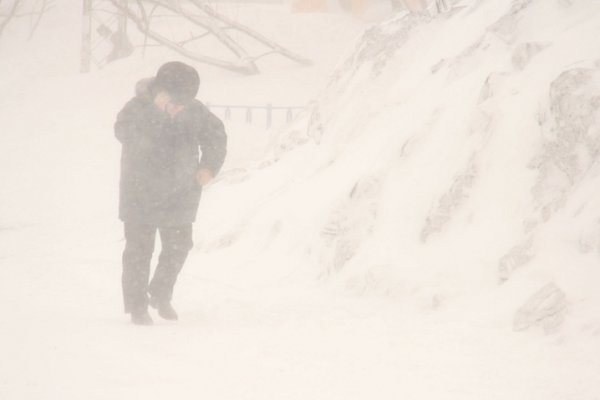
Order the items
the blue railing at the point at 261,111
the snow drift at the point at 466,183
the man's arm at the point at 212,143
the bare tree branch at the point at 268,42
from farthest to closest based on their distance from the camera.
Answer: the bare tree branch at the point at 268,42
the blue railing at the point at 261,111
the man's arm at the point at 212,143
the snow drift at the point at 466,183

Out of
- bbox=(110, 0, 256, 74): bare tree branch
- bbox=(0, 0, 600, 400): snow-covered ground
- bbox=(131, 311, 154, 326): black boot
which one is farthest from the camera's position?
bbox=(110, 0, 256, 74): bare tree branch

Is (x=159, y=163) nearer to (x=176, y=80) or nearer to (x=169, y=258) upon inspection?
(x=176, y=80)

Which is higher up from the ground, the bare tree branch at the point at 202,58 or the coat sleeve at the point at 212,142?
the coat sleeve at the point at 212,142

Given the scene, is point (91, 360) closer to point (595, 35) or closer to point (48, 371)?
point (48, 371)

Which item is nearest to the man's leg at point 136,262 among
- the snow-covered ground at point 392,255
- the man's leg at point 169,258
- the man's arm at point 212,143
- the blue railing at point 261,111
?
the man's leg at point 169,258

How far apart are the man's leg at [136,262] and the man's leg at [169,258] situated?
0.36 ft

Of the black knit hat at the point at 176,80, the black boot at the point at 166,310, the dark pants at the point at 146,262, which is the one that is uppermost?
the black knit hat at the point at 176,80

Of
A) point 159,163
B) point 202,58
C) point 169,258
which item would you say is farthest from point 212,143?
point 202,58

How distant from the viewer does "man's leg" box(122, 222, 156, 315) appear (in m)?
5.85

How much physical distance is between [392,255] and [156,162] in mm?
1804

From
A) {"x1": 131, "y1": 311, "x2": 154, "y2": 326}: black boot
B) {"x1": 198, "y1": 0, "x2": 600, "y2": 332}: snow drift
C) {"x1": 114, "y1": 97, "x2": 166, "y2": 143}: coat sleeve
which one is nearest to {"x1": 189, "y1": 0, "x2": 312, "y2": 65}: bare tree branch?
{"x1": 198, "y1": 0, "x2": 600, "y2": 332}: snow drift

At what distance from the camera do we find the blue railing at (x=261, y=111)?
19531 mm

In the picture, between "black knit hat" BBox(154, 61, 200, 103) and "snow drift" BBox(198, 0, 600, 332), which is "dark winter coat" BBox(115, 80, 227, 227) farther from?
"snow drift" BBox(198, 0, 600, 332)

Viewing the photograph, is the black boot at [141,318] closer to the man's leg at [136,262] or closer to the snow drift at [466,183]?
the man's leg at [136,262]
